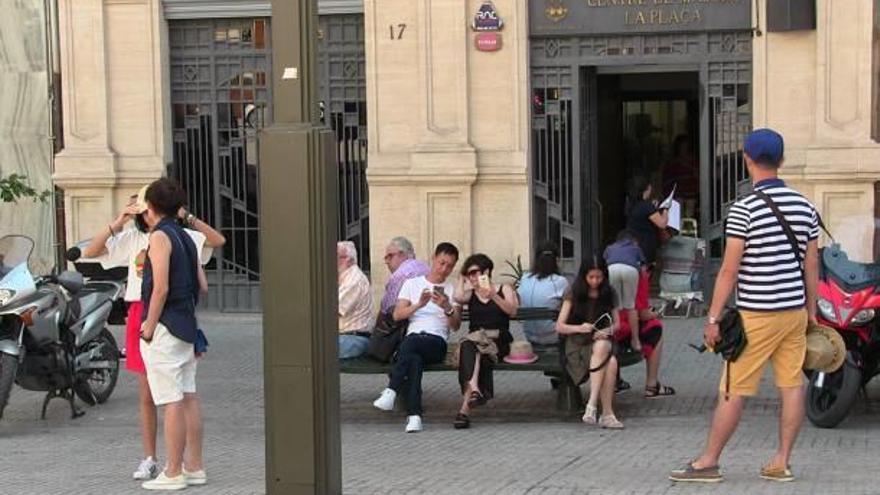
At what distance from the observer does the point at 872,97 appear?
554 inches

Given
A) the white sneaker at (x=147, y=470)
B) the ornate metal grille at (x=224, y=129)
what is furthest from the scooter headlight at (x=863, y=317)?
the ornate metal grille at (x=224, y=129)

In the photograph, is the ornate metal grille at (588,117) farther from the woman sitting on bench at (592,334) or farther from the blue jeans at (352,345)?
the woman sitting on bench at (592,334)

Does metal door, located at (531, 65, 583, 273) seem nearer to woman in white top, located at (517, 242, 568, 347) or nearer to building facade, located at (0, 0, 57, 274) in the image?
woman in white top, located at (517, 242, 568, 347)

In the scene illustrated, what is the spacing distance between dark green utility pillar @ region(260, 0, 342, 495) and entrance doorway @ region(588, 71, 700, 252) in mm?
9654

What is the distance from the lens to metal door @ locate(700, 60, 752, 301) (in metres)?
14.8

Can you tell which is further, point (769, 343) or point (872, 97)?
point (872, 97)

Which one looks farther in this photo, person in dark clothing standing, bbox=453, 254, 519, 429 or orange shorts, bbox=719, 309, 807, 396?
person in dark clothing standing, bbox=453, 254, 519, 429

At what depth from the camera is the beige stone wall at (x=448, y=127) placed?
15.1 m

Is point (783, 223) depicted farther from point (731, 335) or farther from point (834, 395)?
point (834, 395)

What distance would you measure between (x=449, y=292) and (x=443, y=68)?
5362mm

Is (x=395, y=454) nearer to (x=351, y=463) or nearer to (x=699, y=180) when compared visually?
(x=351, y=463)

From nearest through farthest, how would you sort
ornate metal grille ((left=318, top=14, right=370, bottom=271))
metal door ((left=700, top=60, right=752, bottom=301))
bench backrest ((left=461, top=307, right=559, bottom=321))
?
bench backrest ((left=461, top=307, right=559, bottom=321)), metal door ((left=700, top=60, right=752, bottom=301)), ornate metal grille ((left=318, top=14, right=370, bottom=271))

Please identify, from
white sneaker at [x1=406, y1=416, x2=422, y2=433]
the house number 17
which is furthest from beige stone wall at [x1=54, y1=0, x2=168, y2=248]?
white sneaker at [x1=406, y1=416, x2=422, y2=433]

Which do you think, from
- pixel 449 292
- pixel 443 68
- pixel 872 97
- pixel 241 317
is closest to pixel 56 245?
pixel 241 317
